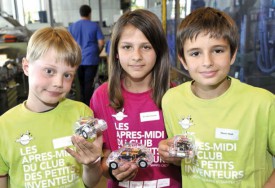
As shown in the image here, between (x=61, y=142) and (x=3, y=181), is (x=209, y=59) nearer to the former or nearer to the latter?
(x=61, y=142)

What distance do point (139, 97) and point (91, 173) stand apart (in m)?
0.48

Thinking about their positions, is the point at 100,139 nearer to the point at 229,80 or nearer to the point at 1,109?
the point at 229,80

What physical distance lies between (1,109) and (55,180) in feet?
12.4

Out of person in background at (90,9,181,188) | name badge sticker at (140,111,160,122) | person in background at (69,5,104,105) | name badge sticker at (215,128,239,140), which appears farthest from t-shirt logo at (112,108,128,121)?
person in background at (69,5,104,105)

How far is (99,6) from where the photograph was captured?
31.7ft

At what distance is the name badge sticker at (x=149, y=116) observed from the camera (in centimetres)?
158

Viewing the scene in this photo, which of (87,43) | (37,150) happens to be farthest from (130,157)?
(87,43)

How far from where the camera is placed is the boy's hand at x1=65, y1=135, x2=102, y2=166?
122 centimetres

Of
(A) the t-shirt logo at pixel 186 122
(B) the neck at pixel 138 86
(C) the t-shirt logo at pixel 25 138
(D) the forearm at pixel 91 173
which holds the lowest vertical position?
(D) the forearm at pixel 91 173

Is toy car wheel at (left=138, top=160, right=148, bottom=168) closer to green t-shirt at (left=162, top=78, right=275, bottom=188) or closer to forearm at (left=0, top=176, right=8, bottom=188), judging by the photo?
green t-shirt at (left=162, top=78, right=275, bottom=188)

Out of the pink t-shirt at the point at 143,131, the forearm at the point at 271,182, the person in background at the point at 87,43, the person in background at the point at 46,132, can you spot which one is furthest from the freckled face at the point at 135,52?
the person in background at the point at 87,43

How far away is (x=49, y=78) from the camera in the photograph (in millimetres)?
1353

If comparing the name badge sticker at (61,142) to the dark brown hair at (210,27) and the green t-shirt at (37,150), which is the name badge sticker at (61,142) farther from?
the dark brown hair at (210,27)

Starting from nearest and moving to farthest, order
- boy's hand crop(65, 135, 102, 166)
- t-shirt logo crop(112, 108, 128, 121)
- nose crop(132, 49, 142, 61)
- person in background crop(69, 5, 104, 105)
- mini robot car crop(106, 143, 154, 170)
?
boy's hand crop(65, 135, 102, 166), mini robot car crop(106, 143, 154, 170), nose crop(132, 49, 142, 61), t-shirt logo crop(112, 108, 128, 121), person in background crop(69, 5, 104, 105)
